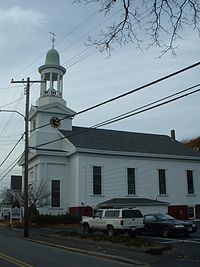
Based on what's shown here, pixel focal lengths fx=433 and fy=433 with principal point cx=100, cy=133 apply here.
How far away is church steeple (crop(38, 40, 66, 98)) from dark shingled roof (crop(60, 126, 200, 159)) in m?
5.85

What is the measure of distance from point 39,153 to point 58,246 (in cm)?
3037

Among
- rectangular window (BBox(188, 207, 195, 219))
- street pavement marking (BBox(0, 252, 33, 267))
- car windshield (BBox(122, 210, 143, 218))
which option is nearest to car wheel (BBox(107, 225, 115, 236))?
car windshield (BBox(122, 210, 143, 218))

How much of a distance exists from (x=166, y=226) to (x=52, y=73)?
3551 cm

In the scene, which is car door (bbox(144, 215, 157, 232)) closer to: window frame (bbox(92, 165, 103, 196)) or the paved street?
the paved street

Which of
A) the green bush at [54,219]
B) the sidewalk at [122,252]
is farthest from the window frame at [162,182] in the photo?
the sidewalk at [122,252]

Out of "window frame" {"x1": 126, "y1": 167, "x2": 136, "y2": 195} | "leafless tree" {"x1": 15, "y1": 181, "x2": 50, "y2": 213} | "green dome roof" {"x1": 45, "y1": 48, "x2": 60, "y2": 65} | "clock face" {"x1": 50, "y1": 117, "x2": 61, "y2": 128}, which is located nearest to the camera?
"leafless tree" {"x1": 15, "y1": 181, "x2": 50, "y2": 213}

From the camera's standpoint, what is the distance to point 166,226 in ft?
89.5

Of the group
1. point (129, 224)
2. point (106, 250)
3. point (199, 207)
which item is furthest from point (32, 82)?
point (199, 207)

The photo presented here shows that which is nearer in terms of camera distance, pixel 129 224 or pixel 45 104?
pixel 129 224

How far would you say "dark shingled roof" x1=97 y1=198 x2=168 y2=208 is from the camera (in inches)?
1934

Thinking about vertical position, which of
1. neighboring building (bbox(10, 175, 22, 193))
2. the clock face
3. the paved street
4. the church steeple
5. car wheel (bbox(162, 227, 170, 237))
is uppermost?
the church steeple

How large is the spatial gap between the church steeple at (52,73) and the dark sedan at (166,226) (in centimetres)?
3305

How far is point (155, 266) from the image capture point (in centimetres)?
1463

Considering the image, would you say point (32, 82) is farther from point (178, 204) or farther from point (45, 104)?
point (178, 204)
